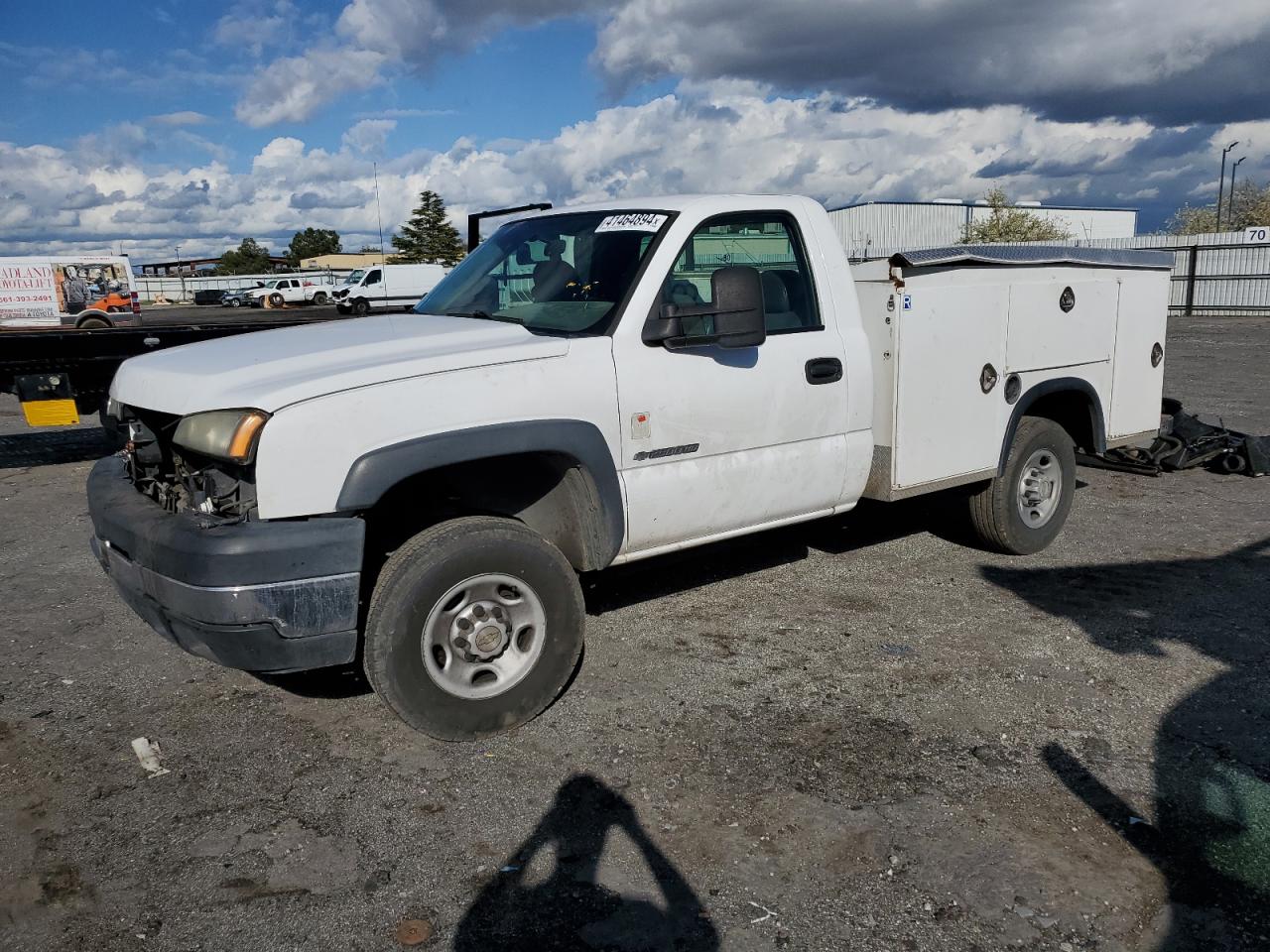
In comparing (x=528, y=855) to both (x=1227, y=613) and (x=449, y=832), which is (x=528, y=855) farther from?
(x=1227, y=613)

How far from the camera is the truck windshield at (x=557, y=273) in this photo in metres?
4.37

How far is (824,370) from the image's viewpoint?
4719 millimetres

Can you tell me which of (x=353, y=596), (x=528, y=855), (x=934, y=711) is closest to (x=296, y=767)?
(x=353, y=596)

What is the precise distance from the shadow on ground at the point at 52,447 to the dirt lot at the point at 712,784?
4.79m

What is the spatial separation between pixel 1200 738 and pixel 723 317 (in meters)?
2.40

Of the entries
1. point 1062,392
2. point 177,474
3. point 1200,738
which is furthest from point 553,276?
point 1062,392

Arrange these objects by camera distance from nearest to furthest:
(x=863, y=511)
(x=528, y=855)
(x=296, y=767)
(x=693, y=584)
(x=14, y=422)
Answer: (x=528, y=855)
(x=296, y=767)
(x=693, y=584)
(x=863, y=511)
(x=14, y=422)

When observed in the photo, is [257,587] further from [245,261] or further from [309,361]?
[245,261]

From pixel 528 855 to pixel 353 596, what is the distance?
1.04 metres

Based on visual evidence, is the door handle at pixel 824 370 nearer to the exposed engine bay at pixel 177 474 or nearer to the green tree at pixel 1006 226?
the exposed engine bay at pixel 177 474

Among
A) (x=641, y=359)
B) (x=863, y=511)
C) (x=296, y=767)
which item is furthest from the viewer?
(x=863, y=511)

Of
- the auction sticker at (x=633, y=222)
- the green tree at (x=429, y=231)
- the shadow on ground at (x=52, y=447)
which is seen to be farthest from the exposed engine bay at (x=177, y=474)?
the green tree at (x=429, y=231)

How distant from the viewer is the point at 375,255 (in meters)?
107

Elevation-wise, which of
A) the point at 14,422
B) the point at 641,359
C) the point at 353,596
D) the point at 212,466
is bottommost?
the point at 14,422
